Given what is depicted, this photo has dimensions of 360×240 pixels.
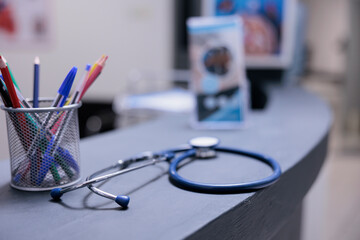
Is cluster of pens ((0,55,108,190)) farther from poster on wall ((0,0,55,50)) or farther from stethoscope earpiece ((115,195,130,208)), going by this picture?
poster on wall ((0,0,55,50))

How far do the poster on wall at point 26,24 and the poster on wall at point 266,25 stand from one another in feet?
4.64

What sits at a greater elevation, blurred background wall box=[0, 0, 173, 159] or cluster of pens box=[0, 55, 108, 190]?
blurred background wall box=[0, 0, 173, 159]

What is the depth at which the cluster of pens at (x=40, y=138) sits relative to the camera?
53cm

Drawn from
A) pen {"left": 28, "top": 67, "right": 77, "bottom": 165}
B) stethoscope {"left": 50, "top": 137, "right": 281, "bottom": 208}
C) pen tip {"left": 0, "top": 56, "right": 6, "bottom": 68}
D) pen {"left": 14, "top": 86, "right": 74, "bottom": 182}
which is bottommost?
stethoscope {"left": 50, "top": 137, "right": 281, "bottom": 208}

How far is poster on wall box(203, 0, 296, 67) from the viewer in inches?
72.0

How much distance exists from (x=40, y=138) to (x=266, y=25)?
5.15ft

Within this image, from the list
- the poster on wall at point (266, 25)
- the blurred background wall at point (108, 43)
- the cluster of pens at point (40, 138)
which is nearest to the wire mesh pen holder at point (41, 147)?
the cluster of pens at point (40, 138)

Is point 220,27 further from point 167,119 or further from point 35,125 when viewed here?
point 35,125

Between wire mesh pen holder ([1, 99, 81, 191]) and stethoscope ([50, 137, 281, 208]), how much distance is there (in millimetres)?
39

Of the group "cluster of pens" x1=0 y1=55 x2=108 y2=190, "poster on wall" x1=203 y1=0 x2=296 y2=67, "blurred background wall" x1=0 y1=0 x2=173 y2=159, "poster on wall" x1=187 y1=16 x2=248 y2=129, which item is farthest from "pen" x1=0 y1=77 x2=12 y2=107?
"blurred background wall" x1=0 y1=0 x2=173 y2=159

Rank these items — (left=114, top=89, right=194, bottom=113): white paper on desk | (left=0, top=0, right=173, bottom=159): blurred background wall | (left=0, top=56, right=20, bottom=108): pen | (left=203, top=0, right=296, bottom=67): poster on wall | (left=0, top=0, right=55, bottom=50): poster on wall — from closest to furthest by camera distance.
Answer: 1. (left=0, top=56, right=20, bottom=108): pen
2. (left=114, top=89, right=194, bottom=113): white paper on desk
3. (left=203, top=0, right=296, bottom=67): poster on wall
4. (left=0, top=0, right=55, bottom=50): poster on wall
5. (left=0, top=0, right=173, bottom=159): blurred background wall

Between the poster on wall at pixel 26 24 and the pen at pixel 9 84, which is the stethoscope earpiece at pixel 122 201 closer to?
the pen at pixel 9 84

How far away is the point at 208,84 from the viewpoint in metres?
1.02

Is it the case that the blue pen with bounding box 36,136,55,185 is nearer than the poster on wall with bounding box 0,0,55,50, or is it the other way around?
the blue pen with bounding box 36,136,55,185
